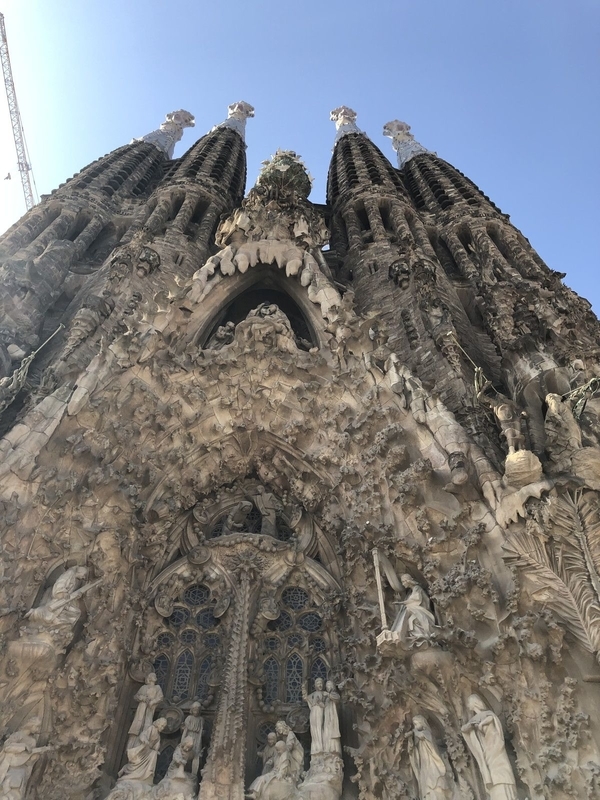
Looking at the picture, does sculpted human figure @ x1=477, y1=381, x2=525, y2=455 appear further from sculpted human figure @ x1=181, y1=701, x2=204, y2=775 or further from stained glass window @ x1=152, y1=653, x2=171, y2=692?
stained glass window @ x1=152, y1=653, x2=171, y2=692

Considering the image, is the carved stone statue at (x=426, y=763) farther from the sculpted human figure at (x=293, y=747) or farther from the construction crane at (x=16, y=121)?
the construction crane at (x=16, y=121)

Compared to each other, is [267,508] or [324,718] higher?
[267,508]

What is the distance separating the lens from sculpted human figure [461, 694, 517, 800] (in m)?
4.96

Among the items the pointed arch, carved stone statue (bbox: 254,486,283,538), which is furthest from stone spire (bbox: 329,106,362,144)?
carved stone statue (bbox: 254,486,283,538)

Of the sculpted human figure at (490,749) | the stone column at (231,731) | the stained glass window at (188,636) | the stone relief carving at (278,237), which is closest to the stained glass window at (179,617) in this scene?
the stained glass window at (188,636)

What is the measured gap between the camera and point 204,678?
22.9 feet

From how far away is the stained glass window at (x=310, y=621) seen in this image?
7.54 metres

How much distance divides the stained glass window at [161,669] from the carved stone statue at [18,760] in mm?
1528

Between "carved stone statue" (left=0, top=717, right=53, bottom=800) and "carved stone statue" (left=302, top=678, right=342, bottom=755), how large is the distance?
7.58ft

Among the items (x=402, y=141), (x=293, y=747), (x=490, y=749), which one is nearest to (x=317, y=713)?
(x=293, y=747)

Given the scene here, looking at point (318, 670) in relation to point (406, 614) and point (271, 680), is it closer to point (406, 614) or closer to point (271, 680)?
point (271, 680)

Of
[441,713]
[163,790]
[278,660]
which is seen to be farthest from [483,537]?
[163,790]

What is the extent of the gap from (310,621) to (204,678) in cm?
134

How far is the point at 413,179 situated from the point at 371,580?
19.9m
